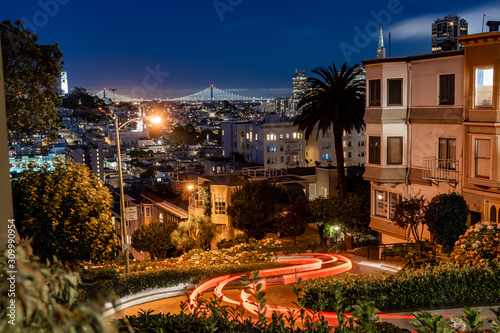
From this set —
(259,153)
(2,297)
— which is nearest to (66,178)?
(2,297)

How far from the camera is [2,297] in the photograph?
388 centimetres

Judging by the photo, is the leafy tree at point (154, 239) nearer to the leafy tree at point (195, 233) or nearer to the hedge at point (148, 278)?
the leafy tree at point (195, 233)

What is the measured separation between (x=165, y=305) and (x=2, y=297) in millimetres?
14100

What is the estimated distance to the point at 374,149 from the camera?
26938 mm

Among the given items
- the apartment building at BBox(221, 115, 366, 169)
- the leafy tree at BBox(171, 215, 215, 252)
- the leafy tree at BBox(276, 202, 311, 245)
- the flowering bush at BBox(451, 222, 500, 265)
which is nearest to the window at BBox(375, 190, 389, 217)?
the leafy tree at BBox(276, 202, 311, 245)

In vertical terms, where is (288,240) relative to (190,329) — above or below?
below

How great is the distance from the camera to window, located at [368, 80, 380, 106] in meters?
26.4

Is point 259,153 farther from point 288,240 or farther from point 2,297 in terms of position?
point 2,297

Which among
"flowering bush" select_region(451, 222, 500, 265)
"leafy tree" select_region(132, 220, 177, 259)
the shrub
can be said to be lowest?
"leafy tree" select_region(132, 220, 177, 259)

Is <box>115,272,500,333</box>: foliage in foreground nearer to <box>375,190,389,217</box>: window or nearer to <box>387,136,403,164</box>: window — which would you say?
<box>387,136,403,164</box>: window

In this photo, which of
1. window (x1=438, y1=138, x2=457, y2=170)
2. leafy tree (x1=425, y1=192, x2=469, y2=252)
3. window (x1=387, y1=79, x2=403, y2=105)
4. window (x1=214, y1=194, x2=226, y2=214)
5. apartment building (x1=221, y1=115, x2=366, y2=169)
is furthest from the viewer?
apartment building (x1=221, y1=115, x2=366, y2=169)

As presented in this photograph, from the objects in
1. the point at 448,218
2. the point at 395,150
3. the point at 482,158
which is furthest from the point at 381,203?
the point at 482,158

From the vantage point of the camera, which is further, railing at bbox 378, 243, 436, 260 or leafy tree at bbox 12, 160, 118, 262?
railing at bbox 378, 243, 436, 260

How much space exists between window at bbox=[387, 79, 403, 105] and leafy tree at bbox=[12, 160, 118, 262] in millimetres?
15034
